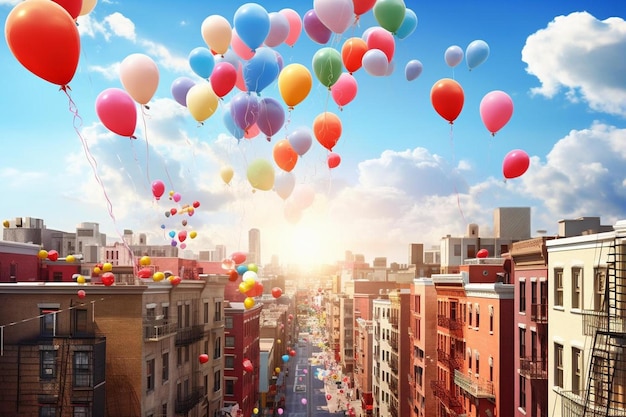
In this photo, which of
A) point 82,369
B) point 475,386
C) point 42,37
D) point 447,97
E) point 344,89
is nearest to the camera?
point 42,37

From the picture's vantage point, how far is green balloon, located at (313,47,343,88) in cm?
2288

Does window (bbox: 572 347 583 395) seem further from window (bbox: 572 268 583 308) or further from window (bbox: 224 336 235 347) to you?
window (bbox: 224 336 235 347)

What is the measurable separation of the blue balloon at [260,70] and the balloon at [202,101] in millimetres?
1673

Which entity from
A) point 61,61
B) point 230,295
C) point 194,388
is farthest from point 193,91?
point 230,295

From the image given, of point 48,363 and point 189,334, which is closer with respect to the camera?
point 48,363

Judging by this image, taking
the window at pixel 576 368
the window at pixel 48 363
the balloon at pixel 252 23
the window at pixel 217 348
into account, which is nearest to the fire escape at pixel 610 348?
the window at pixel 576 368

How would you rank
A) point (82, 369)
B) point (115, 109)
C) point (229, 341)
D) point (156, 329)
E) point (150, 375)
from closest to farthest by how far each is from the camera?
1. point (115, 109)
2. point (82, 369)
3. point (150, 375)
4. point (156, 329)
5. point (229, 341)

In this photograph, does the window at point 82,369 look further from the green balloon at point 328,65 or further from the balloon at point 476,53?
the balloon at point 476,53

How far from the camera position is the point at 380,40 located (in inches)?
962

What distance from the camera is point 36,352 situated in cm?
3162

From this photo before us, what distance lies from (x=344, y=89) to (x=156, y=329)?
18.8m

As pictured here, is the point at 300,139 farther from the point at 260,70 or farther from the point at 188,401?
the point at 188,401

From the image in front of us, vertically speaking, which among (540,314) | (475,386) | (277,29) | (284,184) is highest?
(277,29)

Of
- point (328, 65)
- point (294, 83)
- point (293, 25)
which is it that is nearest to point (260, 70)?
point (294, 83)
